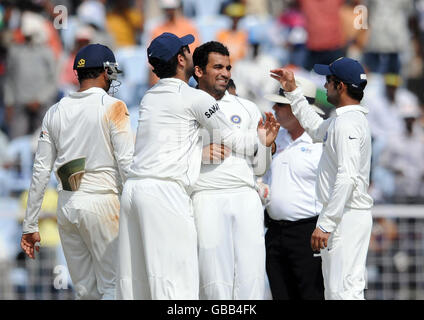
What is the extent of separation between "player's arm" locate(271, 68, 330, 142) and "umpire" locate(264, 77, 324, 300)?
70 centimetres

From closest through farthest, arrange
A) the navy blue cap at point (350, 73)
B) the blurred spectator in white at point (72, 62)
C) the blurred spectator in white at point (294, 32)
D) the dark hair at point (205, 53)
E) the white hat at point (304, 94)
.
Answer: the navy blue cap at point (350, 73)
the dark hair at point (205, 53)
the white hat at point (304, 94)
the blurred spectator in white at point (72, 62)
the blurred spectator in white at point (294, 32)

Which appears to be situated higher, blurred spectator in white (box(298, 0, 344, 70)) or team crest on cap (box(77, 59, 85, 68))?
blurred spectator in white (box(298, 0, 344, 70))

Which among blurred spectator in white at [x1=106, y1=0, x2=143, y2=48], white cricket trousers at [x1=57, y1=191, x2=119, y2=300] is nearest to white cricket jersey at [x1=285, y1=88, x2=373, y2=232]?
white cricket trousers at [x1=57, y1=191, x2=119, y2=300]

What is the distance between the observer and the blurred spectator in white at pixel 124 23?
13.5 m

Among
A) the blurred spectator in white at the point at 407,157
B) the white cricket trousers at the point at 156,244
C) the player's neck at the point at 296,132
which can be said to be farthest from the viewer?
the blurred spectator in white at the point at 407,157

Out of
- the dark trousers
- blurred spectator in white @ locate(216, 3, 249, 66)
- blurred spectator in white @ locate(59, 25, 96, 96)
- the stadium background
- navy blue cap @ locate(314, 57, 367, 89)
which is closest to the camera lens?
navy blue cap @ locate(314, 57, 367, 89)

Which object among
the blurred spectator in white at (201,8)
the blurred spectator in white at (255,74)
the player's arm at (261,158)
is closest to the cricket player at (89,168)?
the player's arm at (261,158)

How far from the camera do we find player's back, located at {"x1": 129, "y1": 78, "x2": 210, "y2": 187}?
6301 millimetres

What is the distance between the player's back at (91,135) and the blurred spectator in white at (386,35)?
7.41 meters

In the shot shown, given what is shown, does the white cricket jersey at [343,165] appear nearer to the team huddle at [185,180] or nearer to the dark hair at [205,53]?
the team huddle at [185,180]

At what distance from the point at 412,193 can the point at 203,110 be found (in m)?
5.85

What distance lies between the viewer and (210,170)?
6723mm

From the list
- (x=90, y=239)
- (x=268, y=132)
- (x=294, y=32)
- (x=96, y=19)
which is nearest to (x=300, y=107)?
(x=268, y=132)

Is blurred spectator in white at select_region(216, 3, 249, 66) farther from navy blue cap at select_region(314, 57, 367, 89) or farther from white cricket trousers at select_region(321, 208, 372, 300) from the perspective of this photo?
white cricket trousers at select_region(321, 208, 372, 300)
